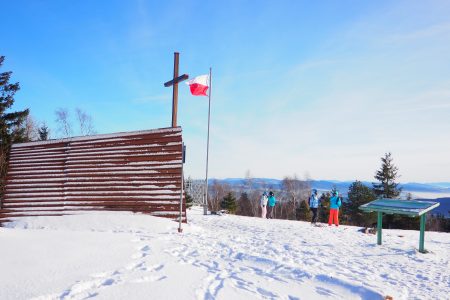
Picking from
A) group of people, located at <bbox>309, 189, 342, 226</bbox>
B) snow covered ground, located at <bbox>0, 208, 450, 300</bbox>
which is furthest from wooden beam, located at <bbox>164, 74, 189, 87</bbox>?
group of people, located at <bbox>309, 189, 342, 226</bbox>

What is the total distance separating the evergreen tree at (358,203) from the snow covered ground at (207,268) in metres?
34.3

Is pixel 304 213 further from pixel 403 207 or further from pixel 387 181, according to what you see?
pixel 403 207

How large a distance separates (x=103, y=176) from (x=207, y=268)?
7946mm

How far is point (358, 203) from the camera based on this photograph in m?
43.8

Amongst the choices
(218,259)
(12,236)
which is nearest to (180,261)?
(218,259)

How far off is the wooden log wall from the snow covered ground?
2.15 m

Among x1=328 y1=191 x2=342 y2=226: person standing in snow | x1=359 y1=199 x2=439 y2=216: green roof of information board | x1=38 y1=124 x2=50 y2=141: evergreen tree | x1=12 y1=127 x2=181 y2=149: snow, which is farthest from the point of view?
x1=38 y1=124 x2=50 y2=141: evergreen tree

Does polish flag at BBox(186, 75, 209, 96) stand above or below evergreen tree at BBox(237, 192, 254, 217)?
above

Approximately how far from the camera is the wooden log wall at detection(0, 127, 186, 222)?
12367mm

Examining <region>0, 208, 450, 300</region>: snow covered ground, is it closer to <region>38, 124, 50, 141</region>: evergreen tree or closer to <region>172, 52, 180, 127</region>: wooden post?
<region>172, 52, 180, 127</region>: wooden post

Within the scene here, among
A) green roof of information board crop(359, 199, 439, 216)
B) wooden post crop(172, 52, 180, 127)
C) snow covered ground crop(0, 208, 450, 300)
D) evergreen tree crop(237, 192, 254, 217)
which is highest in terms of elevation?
wooden post crop(172, 52, 180, 127)

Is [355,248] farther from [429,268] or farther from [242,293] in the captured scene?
[242,293]

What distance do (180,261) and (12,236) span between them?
4980mm

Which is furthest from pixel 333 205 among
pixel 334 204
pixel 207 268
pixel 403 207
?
pixel 207 268
